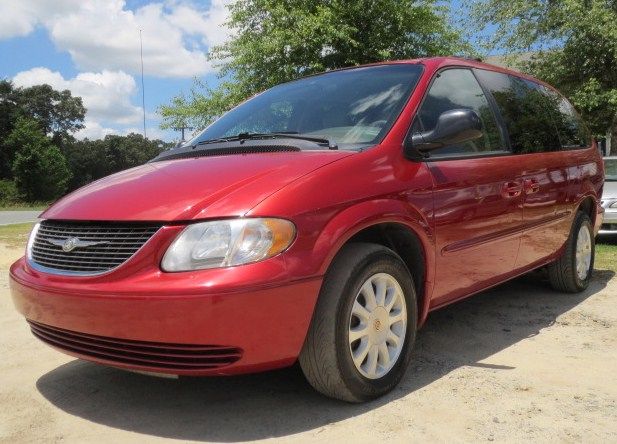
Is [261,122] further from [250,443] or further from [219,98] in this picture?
[219,98]

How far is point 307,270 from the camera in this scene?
2.48m

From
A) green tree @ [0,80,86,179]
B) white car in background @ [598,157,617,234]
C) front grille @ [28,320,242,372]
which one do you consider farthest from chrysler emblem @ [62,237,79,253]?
green tree @ [0,80,86,179]

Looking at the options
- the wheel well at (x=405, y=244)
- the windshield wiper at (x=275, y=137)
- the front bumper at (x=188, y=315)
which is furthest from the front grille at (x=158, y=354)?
the windshield wiper at (x=275, y=137)

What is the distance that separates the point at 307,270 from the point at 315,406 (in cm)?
72

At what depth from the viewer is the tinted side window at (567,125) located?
4.95 metres

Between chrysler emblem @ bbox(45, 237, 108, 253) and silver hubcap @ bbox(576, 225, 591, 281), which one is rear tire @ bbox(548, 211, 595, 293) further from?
chrysler emblem @ bbox(45, 237, 108, 253)

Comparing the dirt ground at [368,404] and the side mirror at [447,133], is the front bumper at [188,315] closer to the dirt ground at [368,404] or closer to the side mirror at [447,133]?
the dirt ground at [368,404]

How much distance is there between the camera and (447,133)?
3113 mm

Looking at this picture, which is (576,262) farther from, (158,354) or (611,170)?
(611,170)

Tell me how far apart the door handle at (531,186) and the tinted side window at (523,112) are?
0.21 metres

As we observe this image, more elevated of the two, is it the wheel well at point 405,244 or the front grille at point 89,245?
the front grille at point 89,245

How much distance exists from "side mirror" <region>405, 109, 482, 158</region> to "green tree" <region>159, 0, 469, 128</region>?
1498 cm

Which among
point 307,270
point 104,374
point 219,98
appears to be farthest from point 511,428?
point 219,98

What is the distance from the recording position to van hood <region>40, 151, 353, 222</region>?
2.48 m
